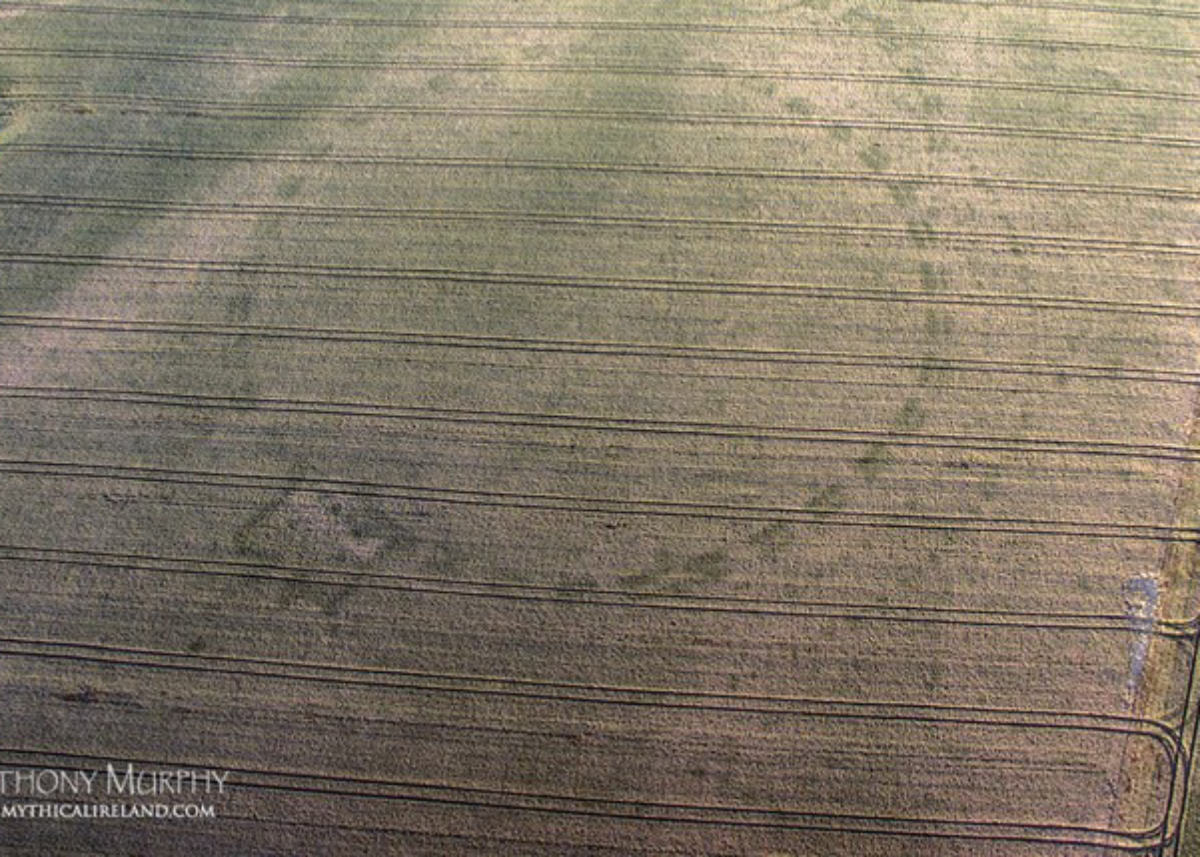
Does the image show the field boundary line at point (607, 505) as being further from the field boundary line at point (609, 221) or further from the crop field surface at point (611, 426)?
the field boundary line at point (609, 221)

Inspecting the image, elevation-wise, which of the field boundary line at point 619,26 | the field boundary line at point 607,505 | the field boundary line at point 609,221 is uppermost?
the field boundary line at point 619,26

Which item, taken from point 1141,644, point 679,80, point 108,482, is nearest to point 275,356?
point 108,482

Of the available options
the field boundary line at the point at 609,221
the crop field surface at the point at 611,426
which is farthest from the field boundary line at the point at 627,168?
the field boundary line at the point at 609,221

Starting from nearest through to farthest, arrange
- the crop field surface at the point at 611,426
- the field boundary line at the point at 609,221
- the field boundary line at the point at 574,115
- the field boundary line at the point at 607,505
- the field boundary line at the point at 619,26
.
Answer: the crop field surface at the point at 611,426, the field boundary line at the point at 607,505, the field boundary line at the point at 609,221, the field boundary line at the point at 574,115, the field boundary line at the point at 619,26

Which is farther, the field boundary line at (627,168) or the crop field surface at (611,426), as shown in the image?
the field boundary line at (627,168)

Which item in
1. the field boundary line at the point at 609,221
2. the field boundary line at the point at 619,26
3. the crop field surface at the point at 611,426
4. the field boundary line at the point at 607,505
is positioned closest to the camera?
the crop field surface at the point at 611,426

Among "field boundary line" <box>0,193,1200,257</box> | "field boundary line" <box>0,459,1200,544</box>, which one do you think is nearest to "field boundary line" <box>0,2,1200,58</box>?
"field boundary line" <box>0,193,1200,257</box>

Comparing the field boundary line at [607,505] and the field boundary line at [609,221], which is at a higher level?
the field boundary line at [609,221]

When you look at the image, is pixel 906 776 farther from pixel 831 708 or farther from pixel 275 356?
pixel 275 356
